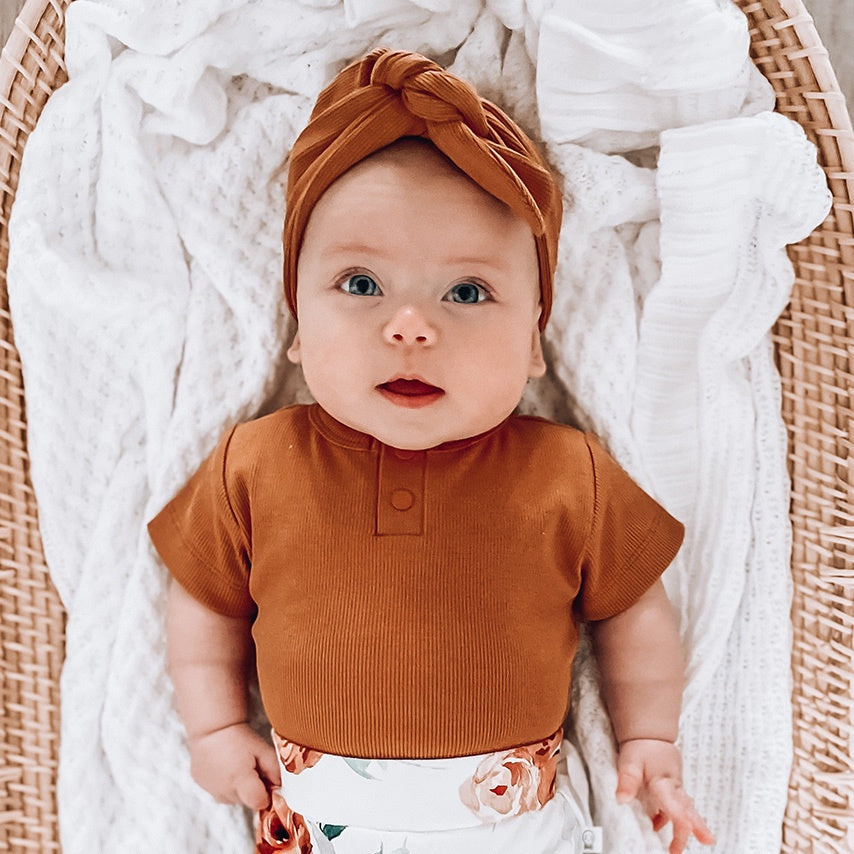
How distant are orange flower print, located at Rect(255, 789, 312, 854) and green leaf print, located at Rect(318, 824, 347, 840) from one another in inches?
1.5

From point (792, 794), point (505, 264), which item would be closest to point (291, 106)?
point (505, 264)

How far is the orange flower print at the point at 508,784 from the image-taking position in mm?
944

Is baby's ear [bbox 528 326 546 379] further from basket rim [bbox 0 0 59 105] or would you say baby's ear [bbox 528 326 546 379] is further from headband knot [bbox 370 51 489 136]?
basket rim [bbox 0 0 59 105]

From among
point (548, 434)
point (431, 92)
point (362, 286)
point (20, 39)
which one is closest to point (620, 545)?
point (548, 434)

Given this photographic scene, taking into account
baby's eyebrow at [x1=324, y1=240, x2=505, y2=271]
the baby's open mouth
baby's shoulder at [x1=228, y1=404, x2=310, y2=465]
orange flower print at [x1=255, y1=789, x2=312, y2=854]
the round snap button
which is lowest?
orange flower print at [x1=255, y1=789, x2=312, y2=854]

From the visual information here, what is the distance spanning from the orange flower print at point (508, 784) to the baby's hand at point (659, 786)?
9 centimetres

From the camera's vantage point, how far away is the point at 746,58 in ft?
3.31

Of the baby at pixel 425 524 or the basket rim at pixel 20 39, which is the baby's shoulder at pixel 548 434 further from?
the basket rim at pixel 20 39

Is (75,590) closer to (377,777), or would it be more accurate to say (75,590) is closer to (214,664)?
(214,664)

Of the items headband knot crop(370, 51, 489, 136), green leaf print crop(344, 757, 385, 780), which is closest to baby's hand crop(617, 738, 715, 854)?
green leaf print crop(344, 757, 385, 780)

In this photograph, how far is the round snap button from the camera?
0.96 metres

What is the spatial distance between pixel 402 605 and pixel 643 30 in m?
0.61

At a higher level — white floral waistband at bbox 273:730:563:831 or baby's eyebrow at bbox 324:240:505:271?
baby's eyebrow at bbox 324:240:505:271

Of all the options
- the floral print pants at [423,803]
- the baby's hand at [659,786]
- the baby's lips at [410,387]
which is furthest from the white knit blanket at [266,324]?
the baby's lips at [410,387]
